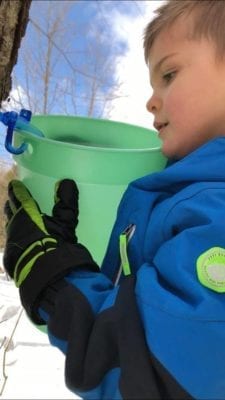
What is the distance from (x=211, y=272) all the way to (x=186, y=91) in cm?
36

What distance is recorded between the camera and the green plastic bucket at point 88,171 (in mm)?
794

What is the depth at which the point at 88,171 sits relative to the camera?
81 cm

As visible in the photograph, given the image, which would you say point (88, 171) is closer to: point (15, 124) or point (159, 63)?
point (15, 124)

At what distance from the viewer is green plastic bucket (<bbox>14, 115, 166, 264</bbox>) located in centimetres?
79

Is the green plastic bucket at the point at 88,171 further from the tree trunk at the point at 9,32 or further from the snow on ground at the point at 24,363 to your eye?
the snow on ground at the point at 24,363

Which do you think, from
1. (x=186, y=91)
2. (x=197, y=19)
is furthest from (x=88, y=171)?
(x=197, y=19)

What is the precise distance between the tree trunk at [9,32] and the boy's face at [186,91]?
0.29 metres

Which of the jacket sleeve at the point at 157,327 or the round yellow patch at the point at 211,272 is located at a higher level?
the round yellow patch at the point at 211,272

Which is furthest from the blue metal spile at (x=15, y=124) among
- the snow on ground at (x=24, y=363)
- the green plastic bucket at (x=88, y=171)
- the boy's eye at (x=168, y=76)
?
the snow on ground at (x=24, y=363)

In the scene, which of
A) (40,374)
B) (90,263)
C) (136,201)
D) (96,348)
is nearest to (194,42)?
(136,201)

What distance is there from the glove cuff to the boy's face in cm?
30

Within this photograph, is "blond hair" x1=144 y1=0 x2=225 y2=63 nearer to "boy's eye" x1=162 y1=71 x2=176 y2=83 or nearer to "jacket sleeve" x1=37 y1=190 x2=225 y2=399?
"boy's eye" x1=162 y1=71 x2=176 y2=83

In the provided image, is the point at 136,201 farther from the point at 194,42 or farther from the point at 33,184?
the point at 194,42

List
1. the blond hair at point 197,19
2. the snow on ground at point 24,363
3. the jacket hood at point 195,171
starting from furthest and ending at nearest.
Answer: the snow on ground at point 24,363, the blond hair at point 197,19, the jacket hood at point 195,171
